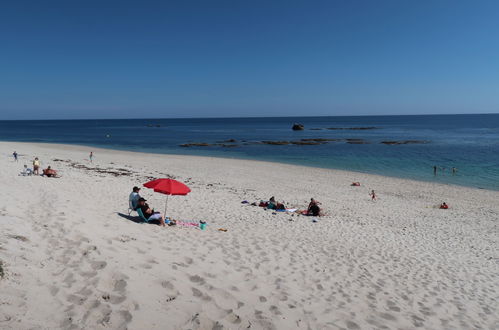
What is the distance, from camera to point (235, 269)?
6996mm

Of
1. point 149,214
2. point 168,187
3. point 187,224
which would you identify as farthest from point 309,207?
point 149,214

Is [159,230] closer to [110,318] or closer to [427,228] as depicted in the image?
[110,318]

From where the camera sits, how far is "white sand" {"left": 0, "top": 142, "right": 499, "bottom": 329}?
185 inches

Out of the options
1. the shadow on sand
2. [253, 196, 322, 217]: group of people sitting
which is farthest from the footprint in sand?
[253, 196, 322, 217]: group of people sitting

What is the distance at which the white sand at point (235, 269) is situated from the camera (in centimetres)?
470

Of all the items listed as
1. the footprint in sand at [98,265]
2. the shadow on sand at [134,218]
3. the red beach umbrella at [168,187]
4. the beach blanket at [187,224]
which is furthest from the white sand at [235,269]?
the red beach umbrella at [168,187]

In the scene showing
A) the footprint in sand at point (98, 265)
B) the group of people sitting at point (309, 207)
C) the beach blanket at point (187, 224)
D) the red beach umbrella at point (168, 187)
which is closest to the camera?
the footprint in sand at point (98, 265)

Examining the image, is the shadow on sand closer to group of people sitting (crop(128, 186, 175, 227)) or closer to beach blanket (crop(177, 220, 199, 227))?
group of people sitting (crop(128, 186, 175, 227))

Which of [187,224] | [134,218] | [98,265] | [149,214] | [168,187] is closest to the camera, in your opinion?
[98,265]

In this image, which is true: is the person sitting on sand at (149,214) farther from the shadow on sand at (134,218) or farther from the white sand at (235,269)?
the white sand at (235,269)

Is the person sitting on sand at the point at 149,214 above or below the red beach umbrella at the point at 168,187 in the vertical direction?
below

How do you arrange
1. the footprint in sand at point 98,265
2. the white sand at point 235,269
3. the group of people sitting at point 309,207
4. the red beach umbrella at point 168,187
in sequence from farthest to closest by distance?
the group of people sitting at point 309,207 → the red beach umbrella at point 168,187 → the footprint in sand at point 98,265 → the white sand at point 235,269

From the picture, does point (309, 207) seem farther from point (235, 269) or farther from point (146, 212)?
point (235, 269)

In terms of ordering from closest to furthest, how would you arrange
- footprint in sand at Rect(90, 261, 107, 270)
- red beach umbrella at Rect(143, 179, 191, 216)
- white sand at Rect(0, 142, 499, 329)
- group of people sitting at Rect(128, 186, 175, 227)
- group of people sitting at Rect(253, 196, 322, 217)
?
white sand at Rect(0, 142, 499, 329) < footprint in sand at Rect(90, 261, 107, 270) < red beach umbrella at Rect(143, 179, 191, 216) < group of people sitting at Rect(128, 186, 175, 227) < group of people sitting at Rect(253, 196, 322, 217)
